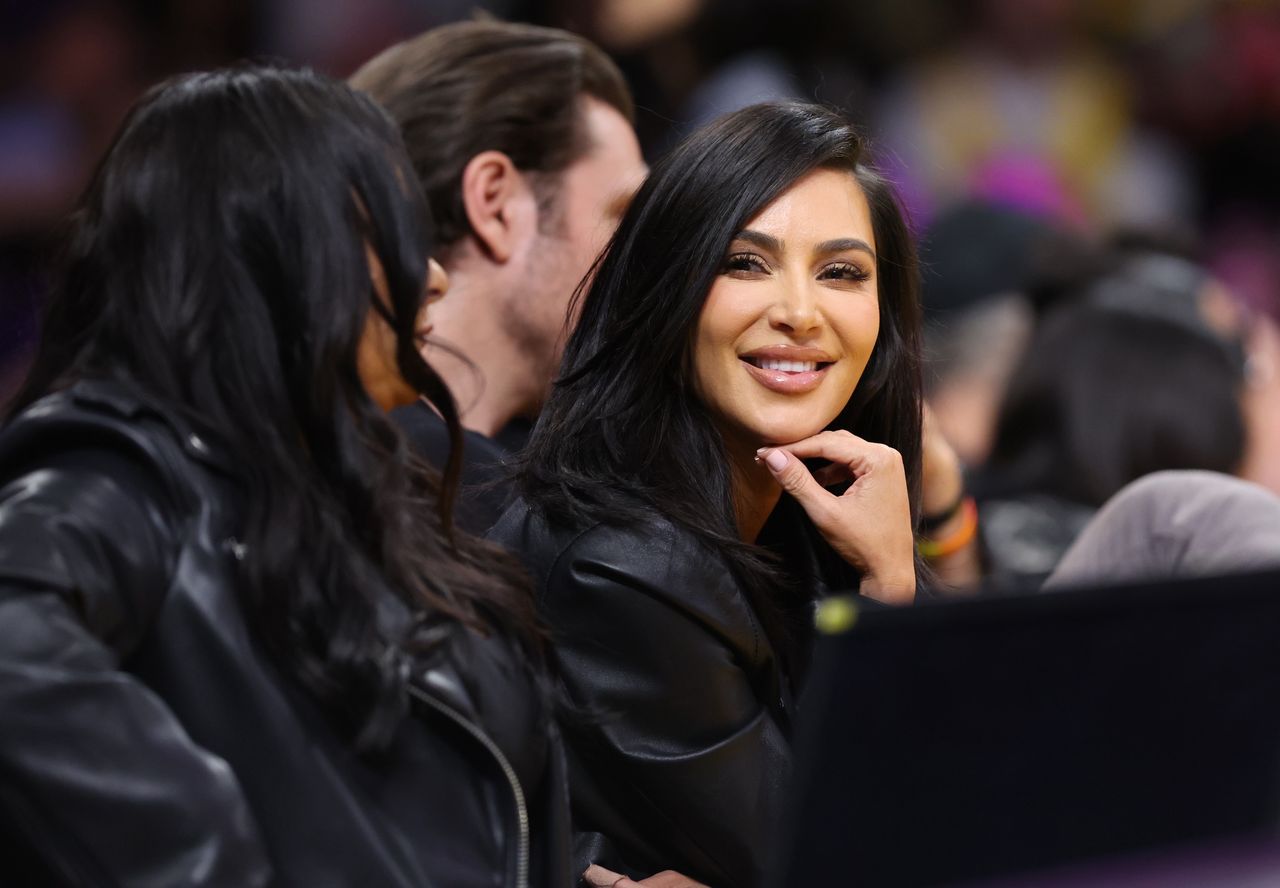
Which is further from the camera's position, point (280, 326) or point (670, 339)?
point (670, 339)

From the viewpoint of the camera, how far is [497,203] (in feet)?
8.16

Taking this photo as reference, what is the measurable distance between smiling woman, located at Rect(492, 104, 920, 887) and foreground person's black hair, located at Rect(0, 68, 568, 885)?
206 millimetres

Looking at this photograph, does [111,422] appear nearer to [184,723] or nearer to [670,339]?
[184,723]

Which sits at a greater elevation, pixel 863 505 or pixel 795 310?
pixel 795 310

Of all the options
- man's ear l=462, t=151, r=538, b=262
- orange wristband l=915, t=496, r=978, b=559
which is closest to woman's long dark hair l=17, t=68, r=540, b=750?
man's ear l=462, t=151, r=538, b=262

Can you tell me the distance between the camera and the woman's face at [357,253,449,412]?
148 cm

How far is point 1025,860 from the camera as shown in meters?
1.20

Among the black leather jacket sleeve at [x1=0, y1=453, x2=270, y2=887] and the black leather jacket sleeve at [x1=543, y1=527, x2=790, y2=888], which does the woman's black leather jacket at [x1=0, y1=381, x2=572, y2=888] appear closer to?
the black leather jacket sleeve at [x1=0, y1=453, x2=270, y2=887]

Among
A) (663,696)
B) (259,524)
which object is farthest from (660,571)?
(259,524)

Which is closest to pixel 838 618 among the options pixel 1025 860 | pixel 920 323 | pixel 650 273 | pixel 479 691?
pixel 1025 860

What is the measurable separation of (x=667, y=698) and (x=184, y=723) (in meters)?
0.52

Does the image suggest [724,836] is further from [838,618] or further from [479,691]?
[838,618]

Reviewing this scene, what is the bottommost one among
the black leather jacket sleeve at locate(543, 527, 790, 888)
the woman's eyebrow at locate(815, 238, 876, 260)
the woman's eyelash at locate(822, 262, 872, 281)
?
the black leather jacket sleeve at locate(543, 527, 790, 888)

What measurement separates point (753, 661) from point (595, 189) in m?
0.97
